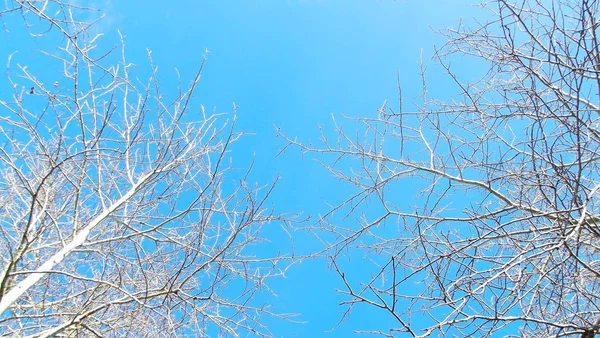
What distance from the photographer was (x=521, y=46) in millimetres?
3125

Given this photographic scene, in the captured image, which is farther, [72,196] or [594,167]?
[72,196]

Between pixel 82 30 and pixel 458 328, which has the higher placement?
pixel 82 30

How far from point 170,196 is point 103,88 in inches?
50.0

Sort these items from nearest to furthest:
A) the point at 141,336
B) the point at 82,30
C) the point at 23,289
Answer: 1. the point at 82,30
2. the point at 23,289
3. the point at 141,336

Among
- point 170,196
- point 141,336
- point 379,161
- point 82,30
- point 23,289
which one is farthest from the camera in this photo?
point 170,196

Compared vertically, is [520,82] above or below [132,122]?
below

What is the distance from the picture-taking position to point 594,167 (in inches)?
129

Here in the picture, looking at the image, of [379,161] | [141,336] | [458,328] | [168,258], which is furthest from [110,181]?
[458,328]

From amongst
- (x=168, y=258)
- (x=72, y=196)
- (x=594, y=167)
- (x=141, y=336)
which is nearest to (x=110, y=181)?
(x=72, y=196)

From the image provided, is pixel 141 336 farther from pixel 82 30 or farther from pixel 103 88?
pixel 82 30

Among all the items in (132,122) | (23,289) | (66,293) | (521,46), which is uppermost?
(132,122)

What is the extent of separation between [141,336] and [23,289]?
1283mm

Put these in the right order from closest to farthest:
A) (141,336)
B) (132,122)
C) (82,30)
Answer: (82,30)
(141,336)
(132,122)

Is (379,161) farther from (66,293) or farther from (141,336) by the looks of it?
(66,293)
